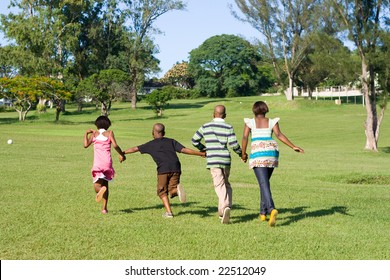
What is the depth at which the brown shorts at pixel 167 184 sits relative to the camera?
35.4 ft

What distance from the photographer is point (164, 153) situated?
10.8 m

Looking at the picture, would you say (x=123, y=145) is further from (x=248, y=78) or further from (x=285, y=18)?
(x=248, y=78)

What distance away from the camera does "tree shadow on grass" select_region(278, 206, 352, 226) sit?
1058 cm

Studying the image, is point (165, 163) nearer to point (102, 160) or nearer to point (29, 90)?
point (102, 160)

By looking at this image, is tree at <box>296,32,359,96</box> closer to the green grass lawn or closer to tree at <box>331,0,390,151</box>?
tree at <box>331,0,390,151</box>

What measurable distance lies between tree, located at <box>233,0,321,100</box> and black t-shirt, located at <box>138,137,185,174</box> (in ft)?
221

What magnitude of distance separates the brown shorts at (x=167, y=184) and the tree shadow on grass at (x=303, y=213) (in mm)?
1850

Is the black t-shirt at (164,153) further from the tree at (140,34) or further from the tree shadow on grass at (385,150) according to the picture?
the tree at (140,34)

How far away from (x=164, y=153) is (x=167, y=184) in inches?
20.4

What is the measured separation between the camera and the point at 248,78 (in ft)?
380

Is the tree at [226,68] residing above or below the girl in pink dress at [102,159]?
above

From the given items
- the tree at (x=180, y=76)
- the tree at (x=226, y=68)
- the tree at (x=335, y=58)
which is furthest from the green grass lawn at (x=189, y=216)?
the tree at (x=180, y=76)

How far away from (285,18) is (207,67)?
1624 inches

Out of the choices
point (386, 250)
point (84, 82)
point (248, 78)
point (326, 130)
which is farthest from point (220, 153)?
point (248, 78)
